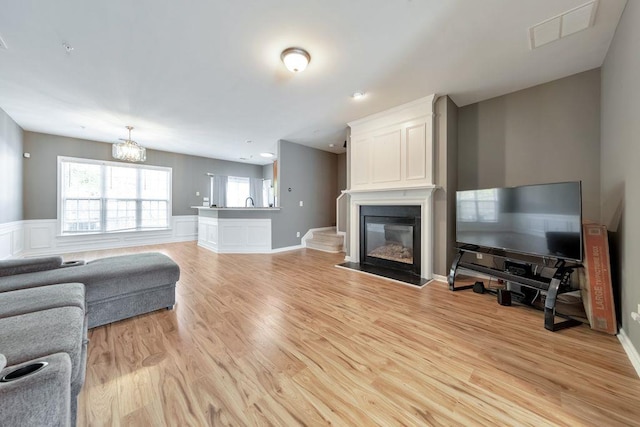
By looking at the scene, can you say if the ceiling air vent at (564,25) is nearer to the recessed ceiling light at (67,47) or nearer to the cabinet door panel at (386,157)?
the cabinet door panel at (386,157)

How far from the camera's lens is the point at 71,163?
5371 millimetres

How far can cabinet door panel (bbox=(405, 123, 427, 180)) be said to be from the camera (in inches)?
132

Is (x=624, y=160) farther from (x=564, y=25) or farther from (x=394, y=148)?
(x=394, y=148)

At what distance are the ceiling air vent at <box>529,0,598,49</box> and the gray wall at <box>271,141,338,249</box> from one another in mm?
4373

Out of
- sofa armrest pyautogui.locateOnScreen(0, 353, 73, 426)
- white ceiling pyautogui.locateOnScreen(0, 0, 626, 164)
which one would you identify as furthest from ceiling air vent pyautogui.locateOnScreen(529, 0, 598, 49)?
sofa armrest pyautogui.locateOnScreen(0, 353, 73, 426)

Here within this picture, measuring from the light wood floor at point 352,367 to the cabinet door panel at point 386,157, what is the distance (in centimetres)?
196

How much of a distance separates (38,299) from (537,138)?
5013 mm

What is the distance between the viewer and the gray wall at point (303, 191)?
18.0 ft

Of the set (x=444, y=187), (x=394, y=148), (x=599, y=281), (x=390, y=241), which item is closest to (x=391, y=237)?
(x=390, y=241)

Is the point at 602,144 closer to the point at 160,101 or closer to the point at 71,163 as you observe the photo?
the point at 160,101

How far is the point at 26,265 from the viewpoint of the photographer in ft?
6.52

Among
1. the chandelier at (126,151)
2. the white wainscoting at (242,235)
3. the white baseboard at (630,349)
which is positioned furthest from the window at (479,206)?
the chandelier at (126,151)

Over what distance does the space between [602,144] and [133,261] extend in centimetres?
506

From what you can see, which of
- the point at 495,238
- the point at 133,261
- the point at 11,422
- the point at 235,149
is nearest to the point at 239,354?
the point at 11,422
